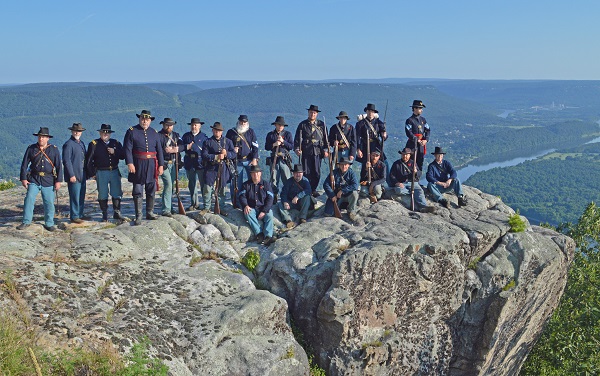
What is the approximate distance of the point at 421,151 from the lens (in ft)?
55.3

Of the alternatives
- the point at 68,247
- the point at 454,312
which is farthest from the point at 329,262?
the point at 68,247

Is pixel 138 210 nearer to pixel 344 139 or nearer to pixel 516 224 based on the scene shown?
pixel 344 139

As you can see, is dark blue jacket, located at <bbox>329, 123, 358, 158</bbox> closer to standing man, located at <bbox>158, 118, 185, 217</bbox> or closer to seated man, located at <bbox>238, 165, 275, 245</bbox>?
seated man, located at <bbox>238, 165, 275, 245</bbox>

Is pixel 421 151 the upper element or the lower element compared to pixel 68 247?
upper

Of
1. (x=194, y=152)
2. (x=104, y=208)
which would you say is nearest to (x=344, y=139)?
(x=194, y=152)

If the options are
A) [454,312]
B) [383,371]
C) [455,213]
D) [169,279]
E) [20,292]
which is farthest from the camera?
[455,213]

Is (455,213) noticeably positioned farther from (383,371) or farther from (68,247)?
(68,247)

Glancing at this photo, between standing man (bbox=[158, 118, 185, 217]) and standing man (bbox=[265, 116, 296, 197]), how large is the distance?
9.31 feet

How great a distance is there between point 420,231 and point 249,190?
16.0ft

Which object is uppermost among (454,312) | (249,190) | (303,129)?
(303,129)

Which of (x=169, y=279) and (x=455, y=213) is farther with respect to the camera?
(x=455, y=213)

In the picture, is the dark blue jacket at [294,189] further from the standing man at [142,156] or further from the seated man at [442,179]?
the seated man at [442,179]

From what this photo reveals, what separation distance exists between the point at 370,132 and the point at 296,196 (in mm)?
3753

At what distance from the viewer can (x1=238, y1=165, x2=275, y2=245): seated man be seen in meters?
13.7
